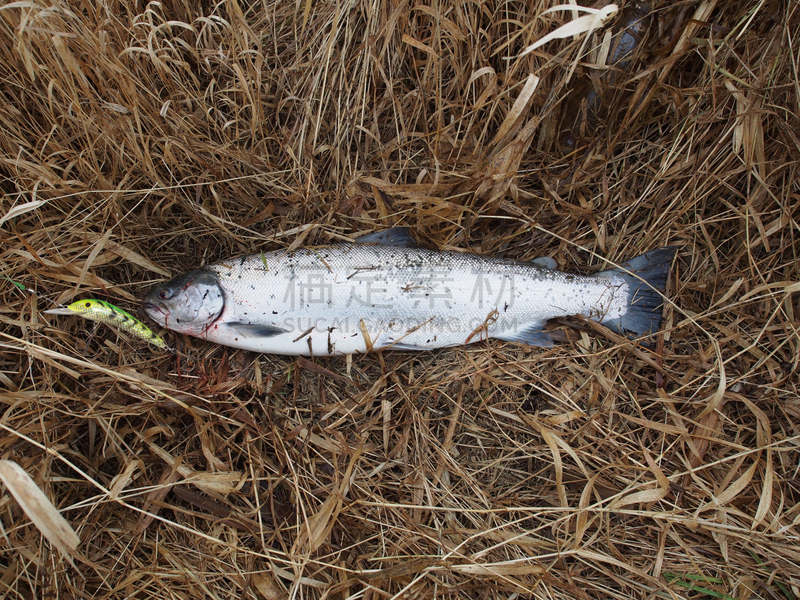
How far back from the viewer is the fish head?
8.07ft

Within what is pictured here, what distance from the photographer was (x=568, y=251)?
2699 millimetres

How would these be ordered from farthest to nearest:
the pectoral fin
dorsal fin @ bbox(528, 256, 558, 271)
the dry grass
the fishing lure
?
dorsal fin @ bbox(528, 256, 558, 271) → the pectoral fin → the fishing lure → the dry grass

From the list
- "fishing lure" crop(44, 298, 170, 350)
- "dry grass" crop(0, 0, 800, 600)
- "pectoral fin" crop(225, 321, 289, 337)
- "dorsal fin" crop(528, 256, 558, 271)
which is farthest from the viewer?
"dorsal fin" crop(528, 256, 558, 271)

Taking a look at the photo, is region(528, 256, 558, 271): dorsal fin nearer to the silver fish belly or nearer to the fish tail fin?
the silver fish belly

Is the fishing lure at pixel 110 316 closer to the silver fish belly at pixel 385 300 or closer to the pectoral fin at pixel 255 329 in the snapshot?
the silver fish belly at pixel 385 300

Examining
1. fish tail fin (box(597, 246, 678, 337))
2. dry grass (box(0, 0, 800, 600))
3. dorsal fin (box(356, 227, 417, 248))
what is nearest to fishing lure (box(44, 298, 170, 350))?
dry grass (box(0, 0, 800, 600))

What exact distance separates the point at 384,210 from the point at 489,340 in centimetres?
101

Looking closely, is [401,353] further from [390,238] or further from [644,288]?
[644,288]

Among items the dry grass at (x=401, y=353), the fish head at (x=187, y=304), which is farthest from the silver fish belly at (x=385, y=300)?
the dry grass at (x=401, y=353)

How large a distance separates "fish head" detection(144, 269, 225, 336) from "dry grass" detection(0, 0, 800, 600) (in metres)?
0.18

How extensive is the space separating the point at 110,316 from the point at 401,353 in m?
1.64

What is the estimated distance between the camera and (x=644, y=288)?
8.27ft

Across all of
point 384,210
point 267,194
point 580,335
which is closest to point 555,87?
point 384,210

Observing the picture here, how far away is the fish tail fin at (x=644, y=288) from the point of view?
250 centimetres
